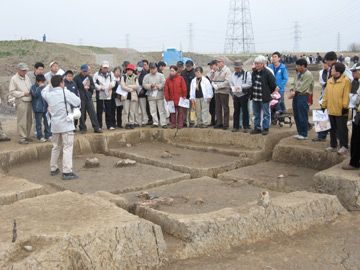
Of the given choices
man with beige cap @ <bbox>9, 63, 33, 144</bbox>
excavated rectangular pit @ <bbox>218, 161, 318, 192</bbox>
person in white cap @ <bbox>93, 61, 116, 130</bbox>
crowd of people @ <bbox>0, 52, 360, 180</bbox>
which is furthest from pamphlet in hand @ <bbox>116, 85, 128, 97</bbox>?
excavated rectangular pit @ <bbox>218, 161, 318, 192</bbox>

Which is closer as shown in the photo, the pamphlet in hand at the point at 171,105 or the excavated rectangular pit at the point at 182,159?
the excavated rectangular pit at the point at 182,159

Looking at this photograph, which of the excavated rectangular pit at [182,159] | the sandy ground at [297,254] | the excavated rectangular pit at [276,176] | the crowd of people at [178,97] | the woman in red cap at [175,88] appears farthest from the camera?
the woman in red cap at [175,88]

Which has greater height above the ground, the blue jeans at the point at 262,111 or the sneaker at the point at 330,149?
the blue jeans at the point at 262,111

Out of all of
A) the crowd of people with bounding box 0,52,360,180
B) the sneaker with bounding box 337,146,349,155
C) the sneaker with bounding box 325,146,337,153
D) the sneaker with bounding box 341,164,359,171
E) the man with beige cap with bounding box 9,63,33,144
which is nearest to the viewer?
the sneaker with bounding box 341,164,359,171

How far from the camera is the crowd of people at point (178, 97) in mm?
7207

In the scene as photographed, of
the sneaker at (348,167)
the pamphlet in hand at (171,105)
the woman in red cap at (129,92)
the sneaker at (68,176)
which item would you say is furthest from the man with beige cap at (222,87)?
the sneaker at (68,176)

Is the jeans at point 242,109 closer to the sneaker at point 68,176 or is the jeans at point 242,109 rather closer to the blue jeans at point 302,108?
the blue jeans at point 302,108

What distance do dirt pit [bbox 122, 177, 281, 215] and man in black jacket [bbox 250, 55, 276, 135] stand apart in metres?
2.58

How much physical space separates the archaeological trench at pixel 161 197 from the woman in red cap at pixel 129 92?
1.67 ft

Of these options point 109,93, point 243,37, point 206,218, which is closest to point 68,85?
point 109,93

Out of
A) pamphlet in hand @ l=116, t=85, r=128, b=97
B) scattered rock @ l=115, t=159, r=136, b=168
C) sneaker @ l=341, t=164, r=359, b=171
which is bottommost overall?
scattered rock @ l=115, t=159, r=136, b=168

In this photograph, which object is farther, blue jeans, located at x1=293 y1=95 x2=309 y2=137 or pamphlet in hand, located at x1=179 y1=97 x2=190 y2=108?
pamphlet in hand, located at x1=179 y1=97 x2=190 y2=108

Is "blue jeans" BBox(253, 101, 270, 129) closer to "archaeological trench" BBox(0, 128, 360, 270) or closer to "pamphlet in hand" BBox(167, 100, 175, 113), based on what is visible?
"archaeological trench" BBox(0, 128, 360, 270)

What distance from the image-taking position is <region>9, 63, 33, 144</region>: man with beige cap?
374 inches
